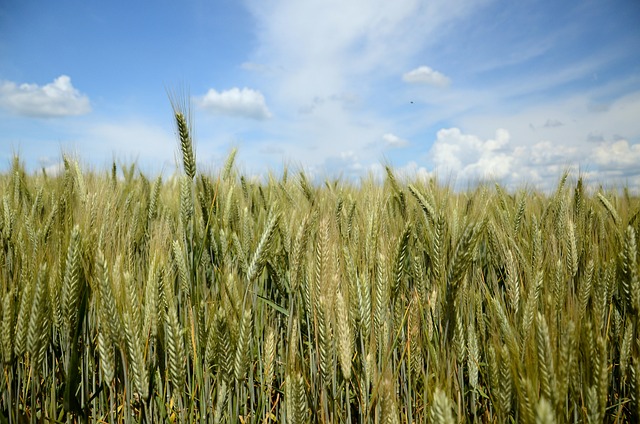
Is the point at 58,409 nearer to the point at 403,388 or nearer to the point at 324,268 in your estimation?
the point at 324,268

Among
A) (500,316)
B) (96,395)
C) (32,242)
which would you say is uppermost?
(32,242)

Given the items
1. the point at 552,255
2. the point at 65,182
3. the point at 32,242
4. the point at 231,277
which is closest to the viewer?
the point at 231,277

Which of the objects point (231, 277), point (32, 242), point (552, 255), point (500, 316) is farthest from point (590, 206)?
point (32, 242)

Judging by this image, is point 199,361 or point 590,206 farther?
point 590,206

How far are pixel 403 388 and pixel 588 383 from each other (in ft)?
2.09

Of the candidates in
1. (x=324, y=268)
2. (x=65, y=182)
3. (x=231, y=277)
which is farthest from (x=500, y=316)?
(x=65, y=182)

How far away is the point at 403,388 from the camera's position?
1.65 m

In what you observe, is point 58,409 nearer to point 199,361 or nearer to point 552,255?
point 199,361

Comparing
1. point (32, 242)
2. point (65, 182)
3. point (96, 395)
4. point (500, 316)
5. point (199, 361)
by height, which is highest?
point (65, 182)

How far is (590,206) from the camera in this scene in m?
3.03

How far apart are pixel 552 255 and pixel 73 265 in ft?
5.87

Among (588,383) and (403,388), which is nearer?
(588,383)

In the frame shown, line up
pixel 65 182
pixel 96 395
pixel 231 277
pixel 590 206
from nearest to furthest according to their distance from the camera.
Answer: pixel 231 277, pixel 96 395, pixel 65 182, pixel 590 206

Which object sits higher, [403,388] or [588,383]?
[588,383]
